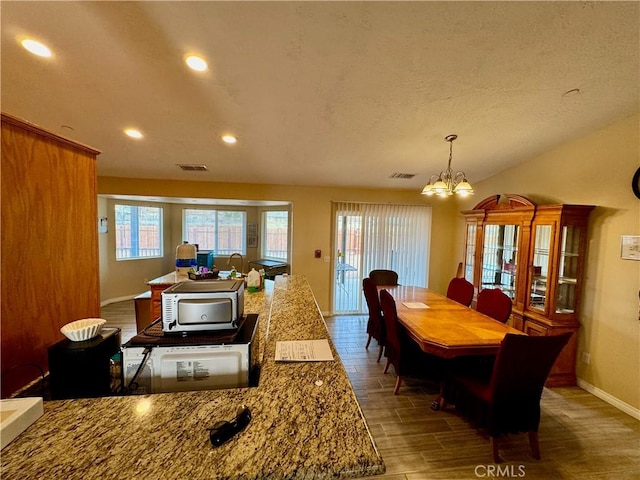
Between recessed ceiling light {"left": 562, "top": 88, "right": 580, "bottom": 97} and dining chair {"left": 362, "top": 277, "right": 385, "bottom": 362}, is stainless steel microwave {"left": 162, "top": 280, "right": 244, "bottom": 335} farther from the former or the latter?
recessed ceiling light {"left": 562, "top": 88, "right": 580, "bottom": 97}

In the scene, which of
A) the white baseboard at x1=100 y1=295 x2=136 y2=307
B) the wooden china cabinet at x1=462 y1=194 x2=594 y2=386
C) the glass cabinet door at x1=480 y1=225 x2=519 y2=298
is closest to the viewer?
the wooden china cabinet at x1=462 y1=194 x2=594 y2=386

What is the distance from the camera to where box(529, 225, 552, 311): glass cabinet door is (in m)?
2.88

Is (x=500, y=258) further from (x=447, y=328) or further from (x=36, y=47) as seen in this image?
(x=36, y=47)

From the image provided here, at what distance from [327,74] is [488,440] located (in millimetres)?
3049

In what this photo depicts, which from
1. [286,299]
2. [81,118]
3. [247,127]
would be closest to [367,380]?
[286,299]

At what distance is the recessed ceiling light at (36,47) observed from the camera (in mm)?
1726

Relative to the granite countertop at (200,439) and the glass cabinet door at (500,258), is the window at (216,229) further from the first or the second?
the granite countertop at (200,439)

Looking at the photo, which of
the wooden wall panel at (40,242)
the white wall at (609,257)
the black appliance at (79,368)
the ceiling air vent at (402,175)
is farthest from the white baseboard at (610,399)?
the wooden wall panel at (40,242)

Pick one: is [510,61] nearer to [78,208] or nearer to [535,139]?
[535,139]

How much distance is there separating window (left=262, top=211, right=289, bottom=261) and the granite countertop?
570 cm

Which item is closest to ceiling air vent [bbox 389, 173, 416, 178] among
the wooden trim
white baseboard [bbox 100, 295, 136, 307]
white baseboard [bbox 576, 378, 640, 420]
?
white baseboard [bbox 576, 378, 640, 420]

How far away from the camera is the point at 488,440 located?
Answer: 205 cm

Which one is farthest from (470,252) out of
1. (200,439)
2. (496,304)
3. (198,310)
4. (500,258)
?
(200,439)

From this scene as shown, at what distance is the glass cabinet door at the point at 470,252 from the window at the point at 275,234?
13.3 feet
